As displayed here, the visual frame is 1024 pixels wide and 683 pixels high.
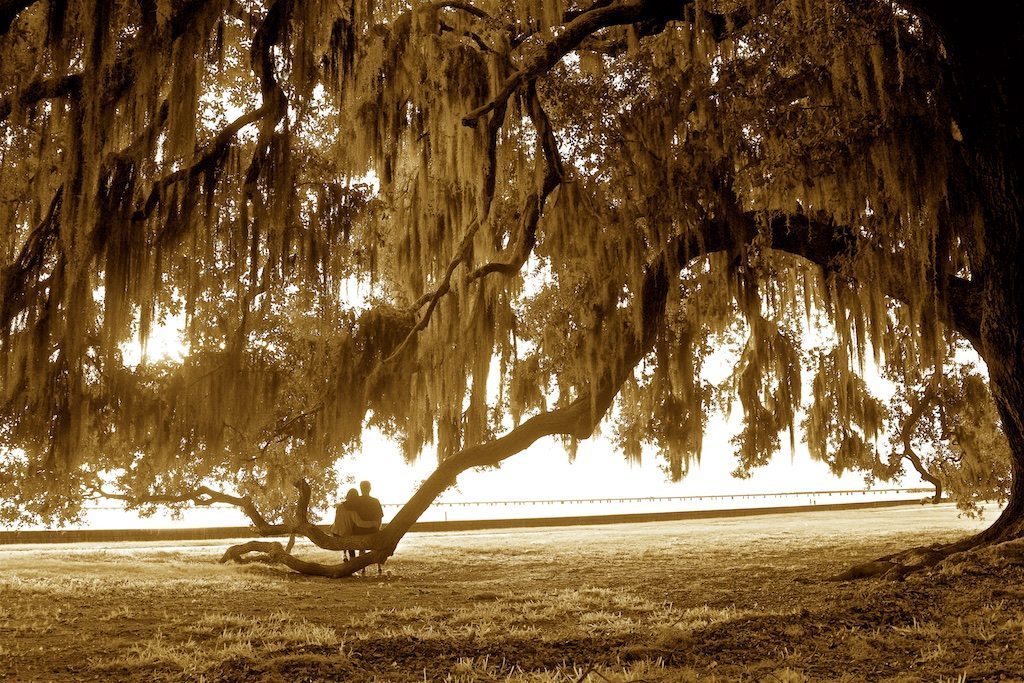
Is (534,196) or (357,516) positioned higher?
(534,196)

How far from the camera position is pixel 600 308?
851cm

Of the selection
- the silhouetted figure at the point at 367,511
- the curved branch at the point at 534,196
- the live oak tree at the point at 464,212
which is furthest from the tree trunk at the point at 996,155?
the silhouetted figure at the point at 367,511

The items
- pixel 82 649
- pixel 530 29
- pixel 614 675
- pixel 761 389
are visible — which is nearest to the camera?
pixel 614 675

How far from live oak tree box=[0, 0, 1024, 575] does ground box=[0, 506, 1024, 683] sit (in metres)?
1.75

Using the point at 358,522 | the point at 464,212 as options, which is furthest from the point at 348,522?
the point at 464,212

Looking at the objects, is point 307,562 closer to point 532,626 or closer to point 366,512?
point 366,512

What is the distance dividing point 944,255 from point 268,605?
6.77 m

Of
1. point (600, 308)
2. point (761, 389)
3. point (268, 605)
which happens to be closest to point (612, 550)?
point (761, 389)

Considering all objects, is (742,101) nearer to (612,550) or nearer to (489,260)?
(489,260)

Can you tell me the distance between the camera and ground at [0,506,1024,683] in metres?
3.27

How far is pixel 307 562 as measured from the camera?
383 inches

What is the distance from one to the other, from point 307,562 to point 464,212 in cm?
507

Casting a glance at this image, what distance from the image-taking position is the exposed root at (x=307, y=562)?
9.26 meters

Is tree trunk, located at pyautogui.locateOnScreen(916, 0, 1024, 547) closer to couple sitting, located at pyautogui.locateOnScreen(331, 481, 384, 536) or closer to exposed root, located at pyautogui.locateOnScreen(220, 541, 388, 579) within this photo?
exposed root, located at pyautogui.locateOnScreen(220, 541, 388, 579)
